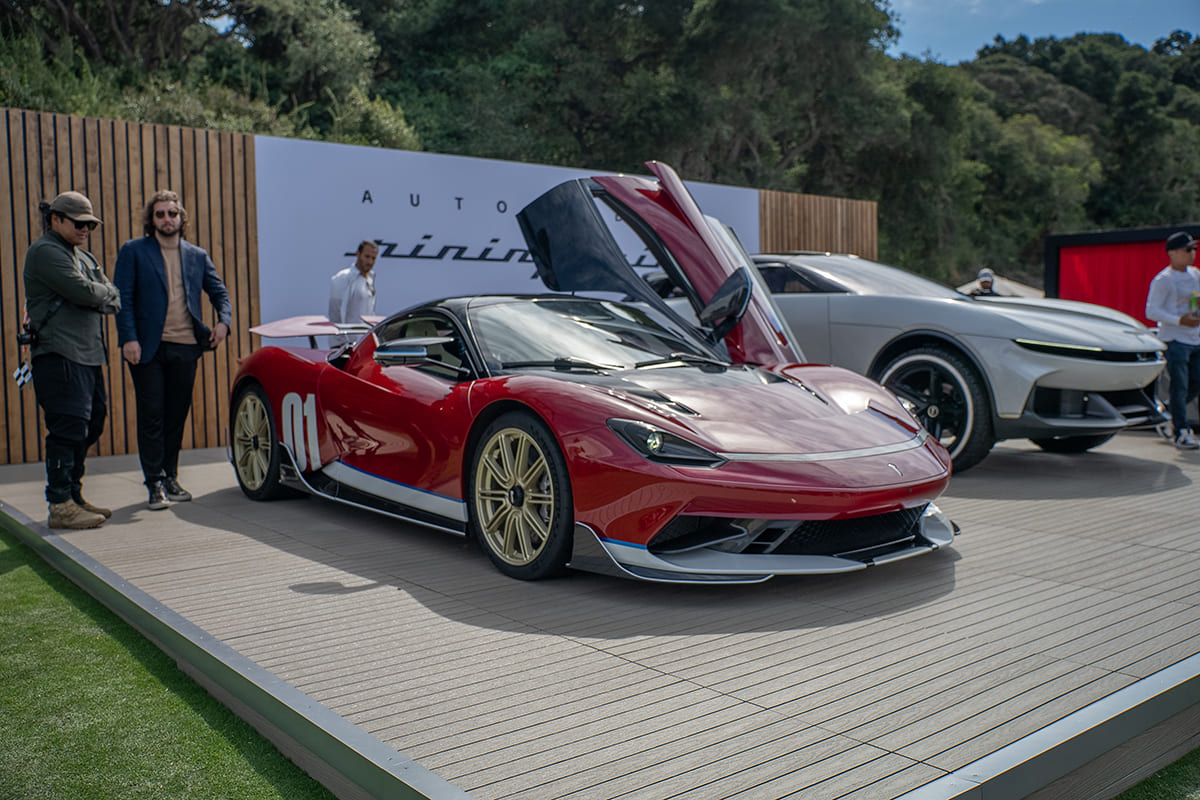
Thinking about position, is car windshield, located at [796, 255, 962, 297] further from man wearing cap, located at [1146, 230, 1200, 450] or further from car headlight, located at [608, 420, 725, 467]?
car headlight, located at [608, 420, 725, 467]

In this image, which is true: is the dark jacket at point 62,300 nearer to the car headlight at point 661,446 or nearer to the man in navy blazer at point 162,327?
the man in navy blazer at point 162,327

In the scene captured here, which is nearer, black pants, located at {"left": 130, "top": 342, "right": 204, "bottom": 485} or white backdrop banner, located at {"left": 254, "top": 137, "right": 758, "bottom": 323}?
black pants, located at {"left": 130, "top": 342, "right": 204, "bottom": 485}

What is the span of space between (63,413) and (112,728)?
8.86ft

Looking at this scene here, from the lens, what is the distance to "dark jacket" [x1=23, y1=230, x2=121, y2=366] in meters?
4.84

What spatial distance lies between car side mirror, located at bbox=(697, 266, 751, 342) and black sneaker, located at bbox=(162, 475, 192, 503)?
10.5ft

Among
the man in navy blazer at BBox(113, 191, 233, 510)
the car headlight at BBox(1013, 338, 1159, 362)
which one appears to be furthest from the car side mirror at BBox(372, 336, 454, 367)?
the car headlight at BBox(1013, 338, 1159, 362)

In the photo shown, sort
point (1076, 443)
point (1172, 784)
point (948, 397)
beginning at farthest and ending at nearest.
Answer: point (1076, 443) → point (948, 397) → point (1172, 784)

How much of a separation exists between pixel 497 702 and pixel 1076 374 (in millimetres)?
4807

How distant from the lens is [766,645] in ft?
10.2

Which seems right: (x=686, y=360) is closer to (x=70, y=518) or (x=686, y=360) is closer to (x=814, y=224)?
(x=70, y=518)

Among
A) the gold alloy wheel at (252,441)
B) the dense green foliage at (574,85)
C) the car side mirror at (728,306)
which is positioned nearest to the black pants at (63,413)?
the gold alloy wheel at (252,441)

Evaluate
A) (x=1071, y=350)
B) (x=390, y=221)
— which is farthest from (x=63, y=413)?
(x=1071, y=350)

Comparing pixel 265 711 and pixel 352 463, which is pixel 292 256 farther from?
pixel 265 711

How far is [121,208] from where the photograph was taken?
815 centimetres
